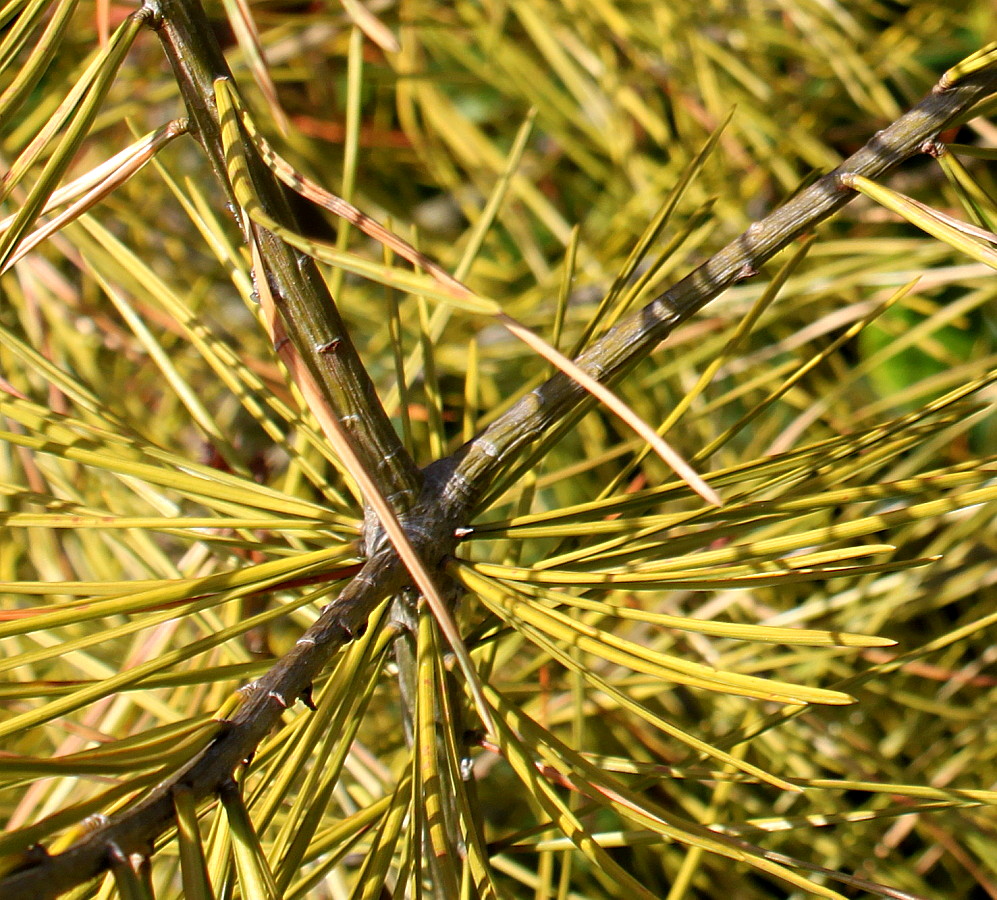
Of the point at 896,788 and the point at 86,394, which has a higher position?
the point at 86,394

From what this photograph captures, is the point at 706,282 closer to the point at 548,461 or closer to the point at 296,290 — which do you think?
the point at 296,290

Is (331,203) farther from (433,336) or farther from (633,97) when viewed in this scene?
(633,97)

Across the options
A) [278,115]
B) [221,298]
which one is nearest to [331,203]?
[278,115]

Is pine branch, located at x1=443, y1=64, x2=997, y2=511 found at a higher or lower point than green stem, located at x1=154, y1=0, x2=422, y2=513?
lower

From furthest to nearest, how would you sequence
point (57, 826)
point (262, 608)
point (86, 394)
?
point (262, 608), point (86, 394), point (57, 826)

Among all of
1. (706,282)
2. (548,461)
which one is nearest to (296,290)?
(706,282)

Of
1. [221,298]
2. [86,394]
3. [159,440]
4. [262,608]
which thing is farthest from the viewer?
[221,298]

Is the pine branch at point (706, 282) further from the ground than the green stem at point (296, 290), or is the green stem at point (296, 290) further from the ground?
the green stem at point (296, 290)

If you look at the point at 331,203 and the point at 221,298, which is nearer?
the point at 331,203

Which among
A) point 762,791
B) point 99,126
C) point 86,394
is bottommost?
point 762,791
